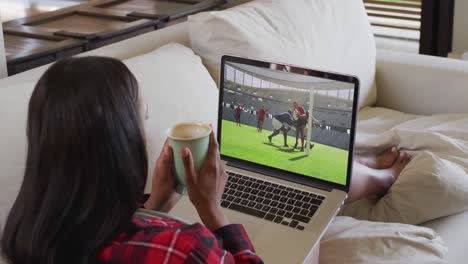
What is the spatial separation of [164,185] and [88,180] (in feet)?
0.94

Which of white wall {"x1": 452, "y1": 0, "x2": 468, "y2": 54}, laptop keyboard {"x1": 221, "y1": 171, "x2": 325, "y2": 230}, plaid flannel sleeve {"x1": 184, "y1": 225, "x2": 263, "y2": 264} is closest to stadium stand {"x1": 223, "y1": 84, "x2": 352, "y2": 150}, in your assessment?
laptop keyboard {"x1": 221, "y1": 171, "x2": 325, "y2": 230}

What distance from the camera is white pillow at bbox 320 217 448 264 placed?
1.46m

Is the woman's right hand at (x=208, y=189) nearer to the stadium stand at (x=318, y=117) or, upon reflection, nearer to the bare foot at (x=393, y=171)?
the stadium stand at (x=318, y=117)

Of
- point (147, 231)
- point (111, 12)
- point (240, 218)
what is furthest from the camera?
point (111, 12)

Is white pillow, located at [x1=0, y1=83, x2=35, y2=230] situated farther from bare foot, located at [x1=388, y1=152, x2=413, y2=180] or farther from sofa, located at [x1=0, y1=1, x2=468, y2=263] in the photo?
bare foot, located at [x1=388, y1=152, x2=413, y2=180]

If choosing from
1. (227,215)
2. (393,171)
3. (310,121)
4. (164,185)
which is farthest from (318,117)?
(393,171)

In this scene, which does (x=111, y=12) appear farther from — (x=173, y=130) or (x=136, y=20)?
(x=173, y=130)

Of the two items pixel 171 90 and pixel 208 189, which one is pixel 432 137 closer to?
pixel 171 90

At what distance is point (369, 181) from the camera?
5.78 feet

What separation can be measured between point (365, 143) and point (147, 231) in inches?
46.6

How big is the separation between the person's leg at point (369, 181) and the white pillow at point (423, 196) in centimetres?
4

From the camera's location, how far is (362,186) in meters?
1.74

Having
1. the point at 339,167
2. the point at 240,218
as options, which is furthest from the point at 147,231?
the point at 339,167

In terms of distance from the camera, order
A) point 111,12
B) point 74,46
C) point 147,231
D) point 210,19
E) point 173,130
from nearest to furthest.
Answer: point 147,231 < point 173,130 < point 210,19 < point 74,46 < point 111,12
